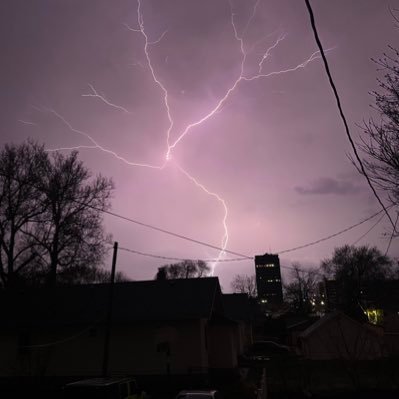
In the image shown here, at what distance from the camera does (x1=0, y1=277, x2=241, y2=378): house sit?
22.8 m

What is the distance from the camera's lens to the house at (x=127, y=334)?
22812 millimetres

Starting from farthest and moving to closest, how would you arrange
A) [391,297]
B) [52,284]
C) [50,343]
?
[391,297] < [52,284] < [50,343]

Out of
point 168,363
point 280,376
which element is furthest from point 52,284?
point 280,376

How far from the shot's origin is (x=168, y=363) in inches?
880

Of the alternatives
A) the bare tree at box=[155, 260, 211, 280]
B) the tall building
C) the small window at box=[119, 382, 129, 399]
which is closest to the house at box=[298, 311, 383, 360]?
the small window at box=[119, 382, 129, 399]

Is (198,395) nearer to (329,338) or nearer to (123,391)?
(123,391)

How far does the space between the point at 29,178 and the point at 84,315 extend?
11.1 meters

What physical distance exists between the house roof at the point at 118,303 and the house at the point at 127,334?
0.19 feet

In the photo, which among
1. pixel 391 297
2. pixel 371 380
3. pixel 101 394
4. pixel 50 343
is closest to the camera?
pixel 101 394

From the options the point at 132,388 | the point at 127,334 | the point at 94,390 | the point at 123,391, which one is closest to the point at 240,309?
the point at 127,334

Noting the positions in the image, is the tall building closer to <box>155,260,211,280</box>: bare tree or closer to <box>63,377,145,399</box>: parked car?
<box>155,260,211,280</box>: bare tree

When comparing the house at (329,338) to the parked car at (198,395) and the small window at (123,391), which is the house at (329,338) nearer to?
the parked car at (198,395)

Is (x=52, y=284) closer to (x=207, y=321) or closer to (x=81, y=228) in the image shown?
(x=81, y=228)

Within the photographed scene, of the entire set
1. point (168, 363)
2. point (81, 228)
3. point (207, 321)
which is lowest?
point (168, 363)
